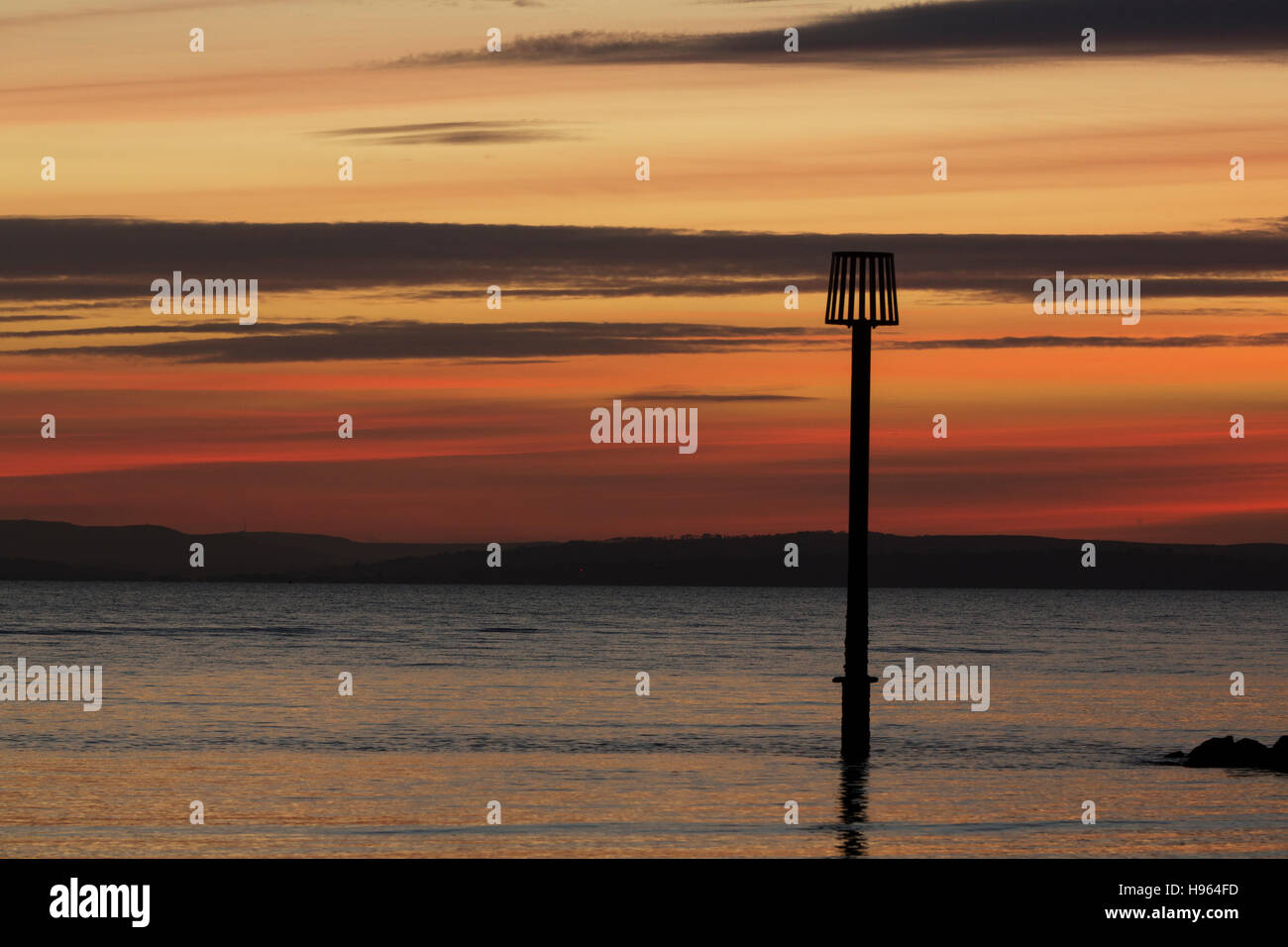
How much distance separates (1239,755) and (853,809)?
1534cm

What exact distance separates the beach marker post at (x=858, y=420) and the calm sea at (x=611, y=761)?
6.45ft

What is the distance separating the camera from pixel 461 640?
413 ft

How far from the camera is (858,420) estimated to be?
39.8m

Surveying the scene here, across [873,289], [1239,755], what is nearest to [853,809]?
[873,289]

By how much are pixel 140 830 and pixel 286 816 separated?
307 centimetres

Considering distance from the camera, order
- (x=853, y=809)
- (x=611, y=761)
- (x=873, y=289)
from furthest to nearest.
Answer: (x=611, y=761)
(x=873, y=289)
(x=853, y=809)

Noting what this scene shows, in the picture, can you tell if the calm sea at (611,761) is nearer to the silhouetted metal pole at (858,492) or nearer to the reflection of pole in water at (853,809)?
the reflection of pole in water at (853,809)

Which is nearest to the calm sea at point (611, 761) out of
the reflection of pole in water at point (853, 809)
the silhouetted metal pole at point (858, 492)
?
the reflection of pole in water at point (853, 809)

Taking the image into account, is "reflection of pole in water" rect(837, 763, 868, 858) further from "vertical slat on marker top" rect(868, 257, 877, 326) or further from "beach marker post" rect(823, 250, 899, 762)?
"vertical slat on marker top" rect(868, 257, 877, 326)

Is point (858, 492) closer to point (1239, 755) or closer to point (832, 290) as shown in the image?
point (832, 290)

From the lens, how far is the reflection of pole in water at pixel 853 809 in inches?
1110

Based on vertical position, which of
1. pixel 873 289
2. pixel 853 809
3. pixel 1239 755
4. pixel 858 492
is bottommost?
pixel 1239 755
